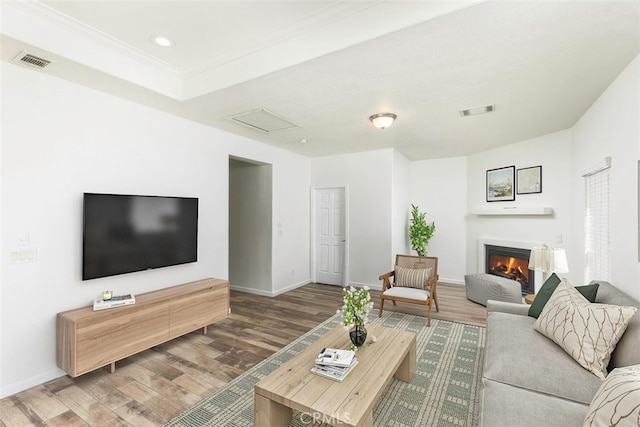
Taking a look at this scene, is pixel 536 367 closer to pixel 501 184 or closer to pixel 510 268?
pixel 510 268

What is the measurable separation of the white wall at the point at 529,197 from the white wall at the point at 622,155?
1.15 metres

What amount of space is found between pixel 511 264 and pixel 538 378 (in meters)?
3.85

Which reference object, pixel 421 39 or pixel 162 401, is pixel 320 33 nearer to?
pixel 421 39

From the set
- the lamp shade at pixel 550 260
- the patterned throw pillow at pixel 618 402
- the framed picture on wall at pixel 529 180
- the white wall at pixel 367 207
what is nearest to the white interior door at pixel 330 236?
the white wall at pixel 367 207

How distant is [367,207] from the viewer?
5.48 meters

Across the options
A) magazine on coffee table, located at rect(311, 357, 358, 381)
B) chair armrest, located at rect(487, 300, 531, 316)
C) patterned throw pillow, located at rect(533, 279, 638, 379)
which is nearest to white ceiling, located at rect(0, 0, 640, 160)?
patterned throw pillow, located at rect(533, 279, 638, 379)

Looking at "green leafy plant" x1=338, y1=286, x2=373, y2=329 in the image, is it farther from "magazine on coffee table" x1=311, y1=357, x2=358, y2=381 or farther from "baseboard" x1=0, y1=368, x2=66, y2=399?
"baseboard" x1=0, y1=368, x2=66, y2=399

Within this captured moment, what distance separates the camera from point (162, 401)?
2240 millimetres

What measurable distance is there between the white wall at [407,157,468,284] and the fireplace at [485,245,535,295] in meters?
0.54

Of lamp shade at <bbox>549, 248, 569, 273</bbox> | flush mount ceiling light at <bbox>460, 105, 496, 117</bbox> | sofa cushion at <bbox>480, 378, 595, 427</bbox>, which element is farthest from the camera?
flush mount ceiling light at <bbox>460, 105, 496, 117</bbox>

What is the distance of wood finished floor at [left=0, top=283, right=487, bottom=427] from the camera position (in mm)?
2098

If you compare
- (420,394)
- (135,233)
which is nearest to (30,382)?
(135,233)

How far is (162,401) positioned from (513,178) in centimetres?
565

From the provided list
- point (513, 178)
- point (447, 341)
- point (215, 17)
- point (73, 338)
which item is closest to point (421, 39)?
point (215, 17)
